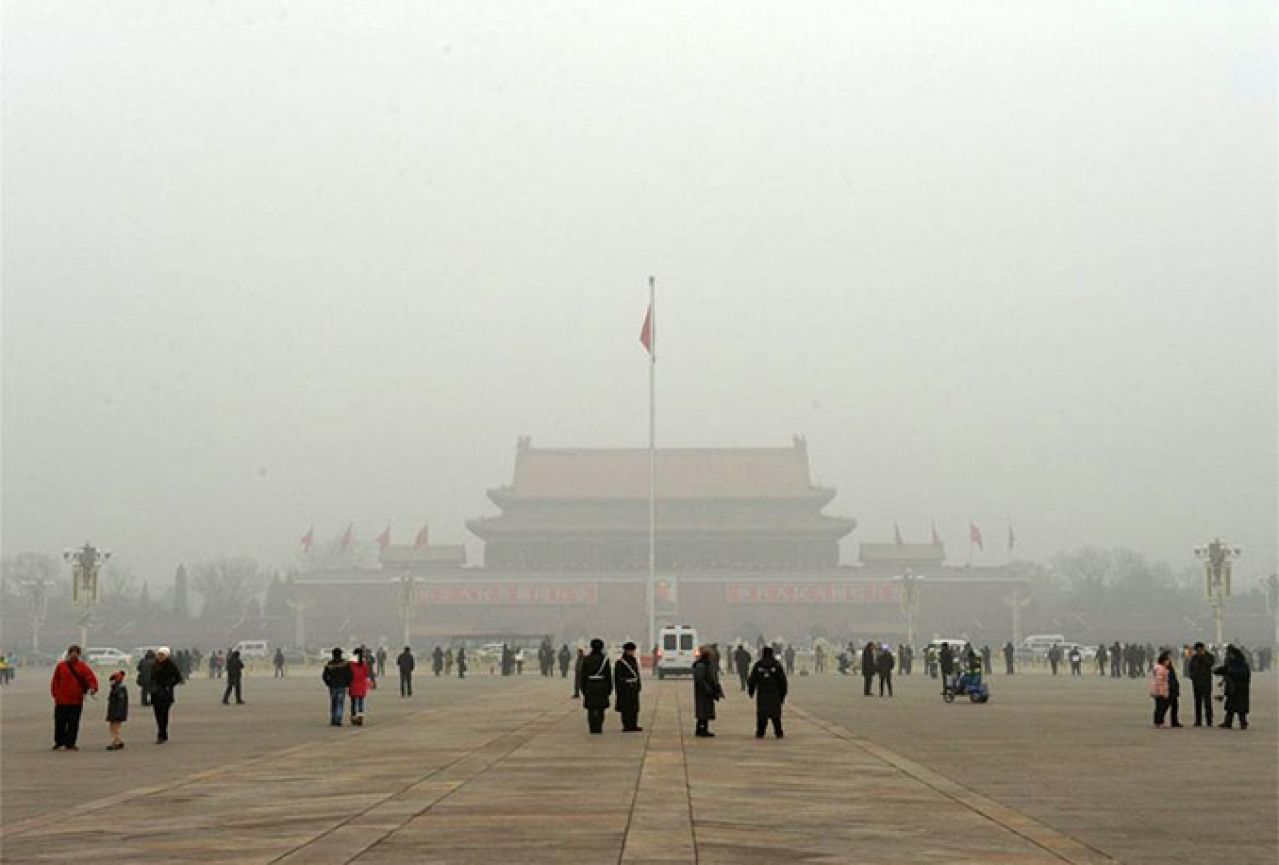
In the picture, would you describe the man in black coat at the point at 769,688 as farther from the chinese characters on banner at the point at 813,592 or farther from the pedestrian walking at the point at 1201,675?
the chinese characters on banner at the point at 813,592

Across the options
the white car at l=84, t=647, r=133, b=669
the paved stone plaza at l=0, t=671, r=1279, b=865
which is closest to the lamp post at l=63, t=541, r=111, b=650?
the white car at l=84, t=647, r=133, b=669

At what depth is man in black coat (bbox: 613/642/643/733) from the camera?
21.5 meters

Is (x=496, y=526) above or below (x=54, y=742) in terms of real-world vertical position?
above

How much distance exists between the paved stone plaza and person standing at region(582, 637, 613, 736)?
253 mm

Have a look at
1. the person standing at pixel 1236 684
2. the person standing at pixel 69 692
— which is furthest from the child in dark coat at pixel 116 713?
the person standing at pixel 1236 684

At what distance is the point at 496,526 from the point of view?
100m

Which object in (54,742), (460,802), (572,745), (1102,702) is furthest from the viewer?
(1102,702)

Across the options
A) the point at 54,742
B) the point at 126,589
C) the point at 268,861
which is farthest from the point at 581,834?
the point at 126,589

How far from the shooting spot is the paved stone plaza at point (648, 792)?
394 inches

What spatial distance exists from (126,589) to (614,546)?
48.6 metres

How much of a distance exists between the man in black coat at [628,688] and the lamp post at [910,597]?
60.2 metres

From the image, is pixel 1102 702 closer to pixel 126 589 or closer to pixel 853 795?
pixel 853 795

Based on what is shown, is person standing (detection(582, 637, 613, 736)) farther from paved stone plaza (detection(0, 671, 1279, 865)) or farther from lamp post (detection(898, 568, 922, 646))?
lamp post (detection(898, 568, 922, 646))

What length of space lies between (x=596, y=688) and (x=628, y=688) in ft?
1.71
